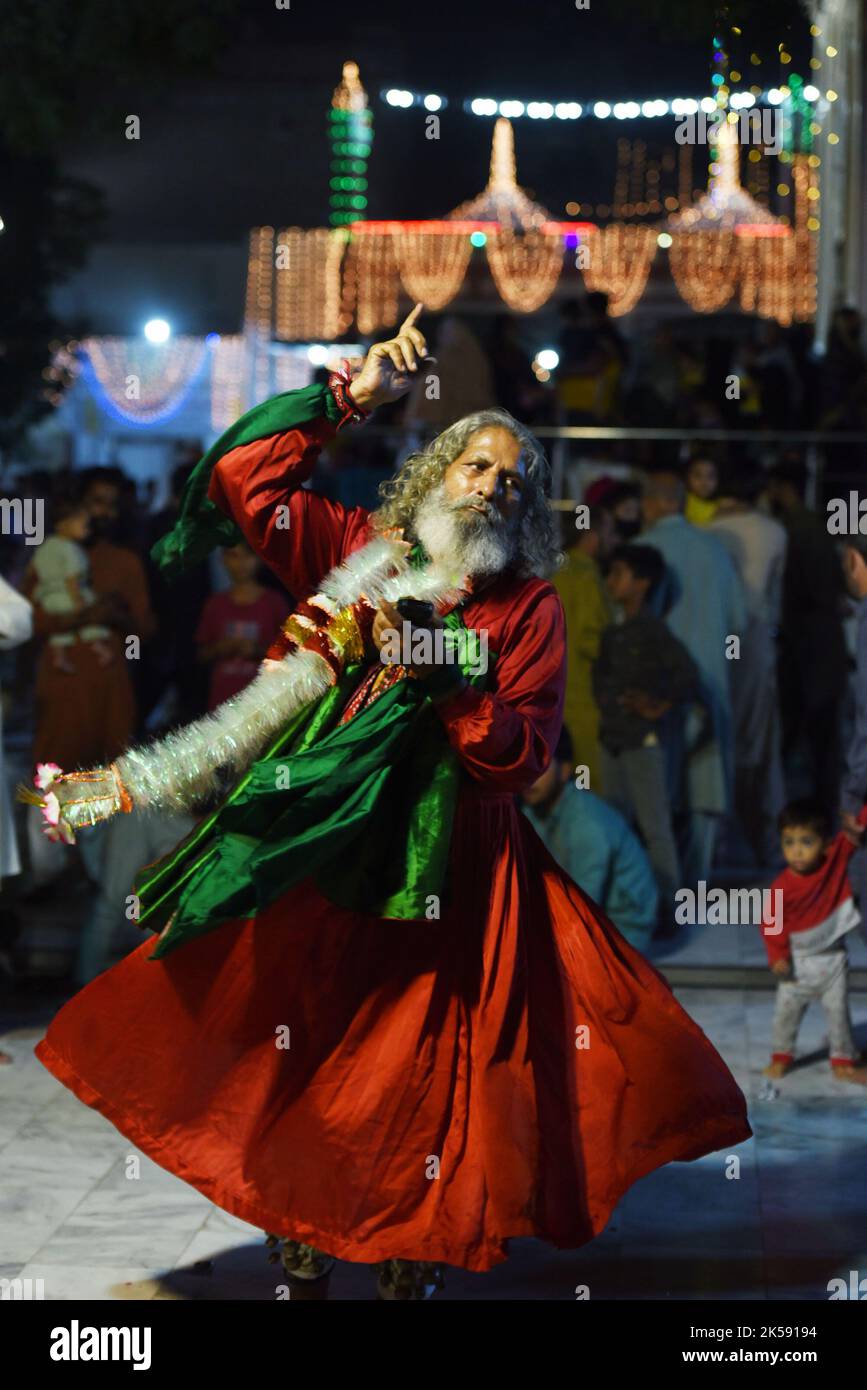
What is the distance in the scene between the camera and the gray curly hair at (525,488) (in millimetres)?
4270

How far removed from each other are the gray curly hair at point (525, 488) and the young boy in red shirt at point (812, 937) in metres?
2.33

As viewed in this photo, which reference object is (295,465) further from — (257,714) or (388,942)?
(388,942)

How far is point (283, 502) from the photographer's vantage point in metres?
4.33

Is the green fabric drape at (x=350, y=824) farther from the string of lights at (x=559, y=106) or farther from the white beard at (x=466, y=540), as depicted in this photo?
the string of lights at (x=559, y=106)

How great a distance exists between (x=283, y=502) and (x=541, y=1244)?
1972mm

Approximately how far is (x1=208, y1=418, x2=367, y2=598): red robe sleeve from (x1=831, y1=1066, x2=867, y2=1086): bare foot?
9.35 feet

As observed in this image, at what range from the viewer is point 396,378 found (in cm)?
431

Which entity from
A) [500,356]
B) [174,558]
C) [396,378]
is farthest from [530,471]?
[500,356]

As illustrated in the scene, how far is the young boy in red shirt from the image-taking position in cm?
634

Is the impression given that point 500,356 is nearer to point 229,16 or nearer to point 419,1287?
point 229,16

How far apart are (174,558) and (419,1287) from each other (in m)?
1.74

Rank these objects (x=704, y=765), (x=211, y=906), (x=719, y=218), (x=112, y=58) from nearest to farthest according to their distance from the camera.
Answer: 1. (x=211, y=906)
2. (x=704, y=765)
3. (x=112, y=58)
4. (x=719, y=218)
